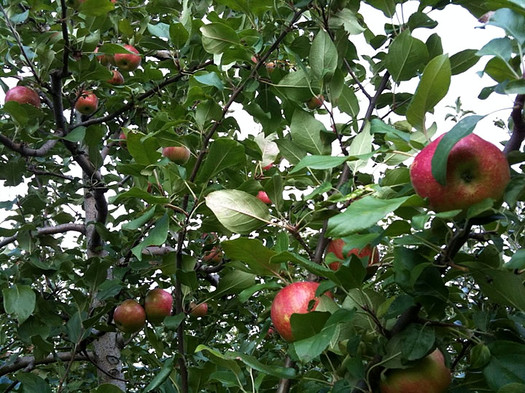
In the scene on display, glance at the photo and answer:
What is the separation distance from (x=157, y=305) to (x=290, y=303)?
0.95m

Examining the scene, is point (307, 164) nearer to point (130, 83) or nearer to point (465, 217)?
point (465, 217)

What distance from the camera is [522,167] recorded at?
849 mm

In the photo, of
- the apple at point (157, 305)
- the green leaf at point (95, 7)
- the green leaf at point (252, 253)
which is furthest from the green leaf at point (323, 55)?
the apple at point (157, 305)

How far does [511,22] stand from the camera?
60 cm

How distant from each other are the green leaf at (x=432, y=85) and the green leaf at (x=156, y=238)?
52 centimetres

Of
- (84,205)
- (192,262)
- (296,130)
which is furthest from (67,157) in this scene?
(296,130)

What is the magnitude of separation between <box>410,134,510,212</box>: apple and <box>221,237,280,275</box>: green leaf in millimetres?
294

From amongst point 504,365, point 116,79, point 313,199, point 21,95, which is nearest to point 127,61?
point 116,79

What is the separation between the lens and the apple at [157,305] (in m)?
1.67

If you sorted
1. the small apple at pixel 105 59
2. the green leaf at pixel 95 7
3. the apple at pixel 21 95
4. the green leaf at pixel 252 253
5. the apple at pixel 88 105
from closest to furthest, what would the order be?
the green leaf at pixel 252 253, the green leaf at pixel 95 7, the apple at pixel 21 95, the small apple at pixel 105 59, the apple at pixel 88 105

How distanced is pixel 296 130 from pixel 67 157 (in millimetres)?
Result: 1945

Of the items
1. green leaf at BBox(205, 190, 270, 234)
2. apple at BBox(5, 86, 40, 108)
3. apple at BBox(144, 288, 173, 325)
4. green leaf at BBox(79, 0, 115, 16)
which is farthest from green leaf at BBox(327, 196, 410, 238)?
apple at BBox(5, 86, 40, 108)

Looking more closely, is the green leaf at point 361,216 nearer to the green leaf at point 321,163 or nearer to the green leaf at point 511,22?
the green leaf at point 321,163

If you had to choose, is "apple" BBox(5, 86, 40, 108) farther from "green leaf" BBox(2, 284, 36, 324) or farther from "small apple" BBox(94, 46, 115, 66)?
"green leaf" BBox(2, 284, 36, 324)
